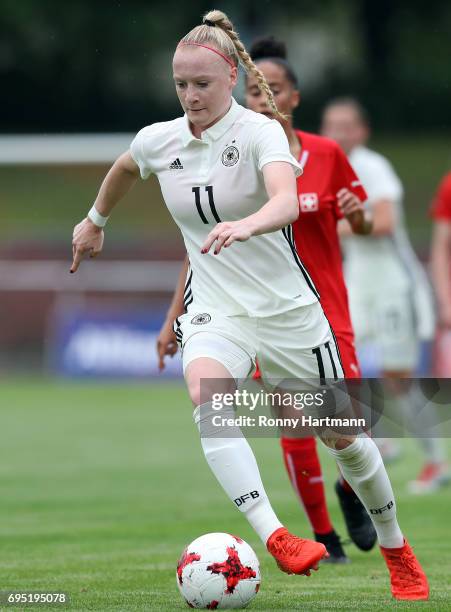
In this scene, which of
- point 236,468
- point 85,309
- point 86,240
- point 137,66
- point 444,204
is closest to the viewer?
point 236,468

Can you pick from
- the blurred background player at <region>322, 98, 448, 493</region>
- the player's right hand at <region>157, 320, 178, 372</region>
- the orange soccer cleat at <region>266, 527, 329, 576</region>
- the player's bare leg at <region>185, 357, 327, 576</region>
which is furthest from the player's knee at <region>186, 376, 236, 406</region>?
the blurred background player at <region>322, 98, 448, 493</region>

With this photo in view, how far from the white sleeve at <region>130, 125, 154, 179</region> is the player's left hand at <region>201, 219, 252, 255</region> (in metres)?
0.92

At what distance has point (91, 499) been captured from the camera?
8594 millimetres

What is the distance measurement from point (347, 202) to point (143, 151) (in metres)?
1.27

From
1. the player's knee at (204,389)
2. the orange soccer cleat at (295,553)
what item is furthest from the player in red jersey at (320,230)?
the orange soccer cleat at (295,553)

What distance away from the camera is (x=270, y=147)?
194 inches

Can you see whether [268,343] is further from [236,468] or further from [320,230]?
[320,230]

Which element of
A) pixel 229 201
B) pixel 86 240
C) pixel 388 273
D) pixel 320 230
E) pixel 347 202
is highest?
pixel 229 201

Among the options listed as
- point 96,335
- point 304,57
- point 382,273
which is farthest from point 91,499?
point 304,57

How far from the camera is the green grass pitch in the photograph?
5.39m

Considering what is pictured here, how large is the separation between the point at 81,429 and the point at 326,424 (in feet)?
26.2

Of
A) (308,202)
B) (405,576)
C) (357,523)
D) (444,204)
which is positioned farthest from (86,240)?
(444,204)

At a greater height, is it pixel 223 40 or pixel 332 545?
pixel 223 40

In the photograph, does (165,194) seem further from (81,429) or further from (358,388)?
(81,429)
